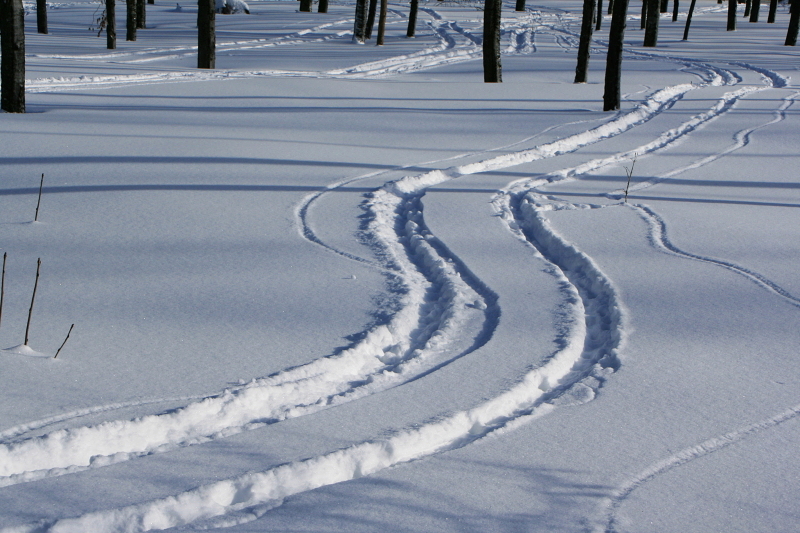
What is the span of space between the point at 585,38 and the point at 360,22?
39.1ft

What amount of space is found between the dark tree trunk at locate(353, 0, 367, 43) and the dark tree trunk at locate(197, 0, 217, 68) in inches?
398

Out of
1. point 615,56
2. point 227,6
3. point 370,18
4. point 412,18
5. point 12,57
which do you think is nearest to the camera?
point 12,57

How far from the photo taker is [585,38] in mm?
14305

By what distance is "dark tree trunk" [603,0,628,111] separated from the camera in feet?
35.0

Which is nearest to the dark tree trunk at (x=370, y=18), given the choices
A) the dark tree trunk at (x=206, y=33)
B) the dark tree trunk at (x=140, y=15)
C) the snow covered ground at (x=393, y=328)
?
the dark tree trunk at (x=140, y=15)

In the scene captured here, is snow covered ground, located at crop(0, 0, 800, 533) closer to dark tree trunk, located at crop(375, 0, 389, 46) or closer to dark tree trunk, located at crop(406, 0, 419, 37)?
dark tree trunk, located at crop(375, 0, 389, 46)

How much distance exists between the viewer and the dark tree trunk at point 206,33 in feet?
47.9

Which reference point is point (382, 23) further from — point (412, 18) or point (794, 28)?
point (794, 28)

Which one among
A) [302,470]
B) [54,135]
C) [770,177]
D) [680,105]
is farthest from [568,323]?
[680,105]

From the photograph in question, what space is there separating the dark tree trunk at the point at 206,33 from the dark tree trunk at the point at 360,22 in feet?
33.2

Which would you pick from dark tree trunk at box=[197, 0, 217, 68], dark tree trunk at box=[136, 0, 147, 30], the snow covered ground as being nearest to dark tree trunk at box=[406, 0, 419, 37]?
dark tree trunk at box=[136, 0, 147, 30]

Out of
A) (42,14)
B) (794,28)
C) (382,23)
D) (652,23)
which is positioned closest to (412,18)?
(382,23)

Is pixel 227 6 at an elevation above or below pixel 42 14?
above

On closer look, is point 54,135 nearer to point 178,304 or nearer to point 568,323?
point 178,304
